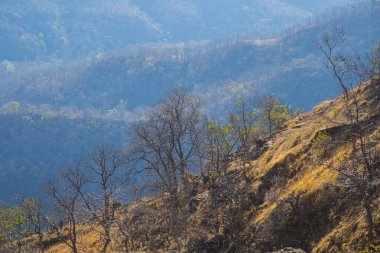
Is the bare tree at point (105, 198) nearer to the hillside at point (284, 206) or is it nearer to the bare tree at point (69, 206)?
the bare tree at point (69, 206)

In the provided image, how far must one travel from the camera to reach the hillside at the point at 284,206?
110ft

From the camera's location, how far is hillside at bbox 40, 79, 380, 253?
110 ft

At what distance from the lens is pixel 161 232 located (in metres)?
50.8

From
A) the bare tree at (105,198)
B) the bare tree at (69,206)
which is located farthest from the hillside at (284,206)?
the bare tree at (69,206)

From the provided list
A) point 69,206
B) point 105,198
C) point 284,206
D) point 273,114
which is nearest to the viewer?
point 284,206

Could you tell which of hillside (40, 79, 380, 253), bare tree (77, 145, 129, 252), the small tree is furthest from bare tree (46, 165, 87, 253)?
the small tree

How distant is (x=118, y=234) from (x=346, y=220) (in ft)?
102

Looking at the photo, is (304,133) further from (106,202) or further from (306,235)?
(106,202)

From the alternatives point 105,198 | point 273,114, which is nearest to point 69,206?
point 105,198

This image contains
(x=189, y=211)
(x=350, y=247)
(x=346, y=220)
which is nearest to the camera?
(x=350, y=247)

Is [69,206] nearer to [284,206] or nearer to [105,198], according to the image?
[105,198]

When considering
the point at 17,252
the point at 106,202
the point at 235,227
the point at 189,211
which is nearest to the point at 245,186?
the point at 189,211

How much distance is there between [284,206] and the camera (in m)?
38.3

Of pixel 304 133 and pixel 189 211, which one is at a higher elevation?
pixel 304 133
